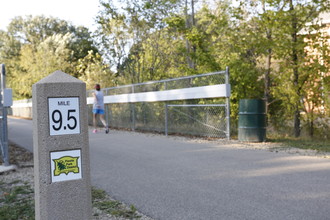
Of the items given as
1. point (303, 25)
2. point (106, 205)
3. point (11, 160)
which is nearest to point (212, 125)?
point (303, 25)

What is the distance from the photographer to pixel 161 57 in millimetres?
21734

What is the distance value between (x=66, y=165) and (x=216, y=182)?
3273 mm

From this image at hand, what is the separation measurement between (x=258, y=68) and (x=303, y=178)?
8.72m

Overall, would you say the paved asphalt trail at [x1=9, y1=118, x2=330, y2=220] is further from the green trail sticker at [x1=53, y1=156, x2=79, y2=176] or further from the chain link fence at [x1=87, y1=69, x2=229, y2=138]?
the chain link fence at [x1=87, y1=69, x2=229, y2=138]

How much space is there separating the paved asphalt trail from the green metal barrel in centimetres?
127

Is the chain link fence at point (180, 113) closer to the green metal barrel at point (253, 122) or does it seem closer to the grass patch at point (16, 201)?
the green metal barrel at point (253, 122)

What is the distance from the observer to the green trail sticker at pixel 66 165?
3359 millimetres

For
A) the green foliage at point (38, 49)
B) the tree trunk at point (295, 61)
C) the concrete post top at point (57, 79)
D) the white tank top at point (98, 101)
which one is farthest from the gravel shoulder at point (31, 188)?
the green foliage at point (38, 49)

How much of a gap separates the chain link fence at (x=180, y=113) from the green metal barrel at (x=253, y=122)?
617 mm

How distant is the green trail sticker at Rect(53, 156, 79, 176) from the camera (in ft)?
11.0

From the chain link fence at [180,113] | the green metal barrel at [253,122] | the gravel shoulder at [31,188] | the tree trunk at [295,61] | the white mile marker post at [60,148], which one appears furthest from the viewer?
the tree trunk at [295,61]

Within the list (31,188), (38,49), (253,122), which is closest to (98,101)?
(253,122)

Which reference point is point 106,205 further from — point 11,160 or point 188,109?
point 188,109

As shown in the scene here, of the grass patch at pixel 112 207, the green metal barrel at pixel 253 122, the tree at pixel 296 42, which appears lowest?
the grass patch at pixel 112 207
